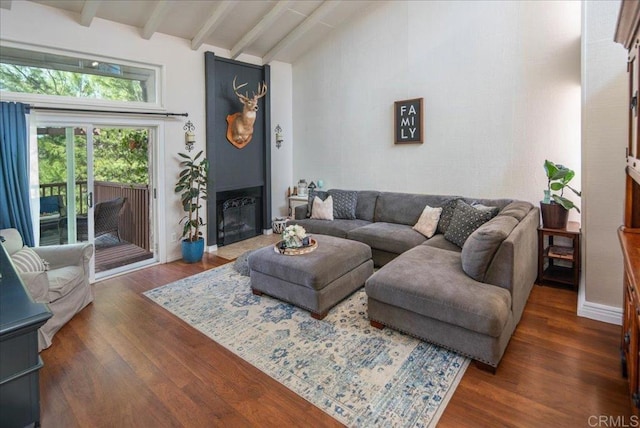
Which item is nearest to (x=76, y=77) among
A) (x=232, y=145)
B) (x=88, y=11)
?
(x=88, y=11)

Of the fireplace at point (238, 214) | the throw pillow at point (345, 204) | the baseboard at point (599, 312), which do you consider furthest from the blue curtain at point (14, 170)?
the baseboard at point (599, 312)

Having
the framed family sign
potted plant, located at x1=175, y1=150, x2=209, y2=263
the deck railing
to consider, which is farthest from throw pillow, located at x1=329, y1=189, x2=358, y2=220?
the deck railing

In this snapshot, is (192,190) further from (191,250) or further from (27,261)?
(27,261)

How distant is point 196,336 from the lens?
116 inches

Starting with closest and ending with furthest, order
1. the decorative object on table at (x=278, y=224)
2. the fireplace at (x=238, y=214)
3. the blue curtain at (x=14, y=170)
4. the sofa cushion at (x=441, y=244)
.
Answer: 1. the blue curtain at (x=14, y=170)
2. the sofa cushion at (x=441, y=244)
3. the fireplace at (x=238, y=214)
4. the decorative object on table at (x=278, y=224)

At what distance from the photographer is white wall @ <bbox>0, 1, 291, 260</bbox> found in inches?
141

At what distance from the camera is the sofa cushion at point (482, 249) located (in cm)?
261

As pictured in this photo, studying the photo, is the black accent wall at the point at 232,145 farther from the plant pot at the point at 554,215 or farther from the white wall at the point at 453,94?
the plant pot at the point at 554,215

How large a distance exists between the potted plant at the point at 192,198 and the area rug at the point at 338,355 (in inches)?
47.6

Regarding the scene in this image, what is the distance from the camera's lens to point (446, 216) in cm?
441

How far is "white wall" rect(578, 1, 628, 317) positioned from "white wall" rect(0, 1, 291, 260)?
4.59 metres

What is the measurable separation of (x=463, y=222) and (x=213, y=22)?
3.89 meters

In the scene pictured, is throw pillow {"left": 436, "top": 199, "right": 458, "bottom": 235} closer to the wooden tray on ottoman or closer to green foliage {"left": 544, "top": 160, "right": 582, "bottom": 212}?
green foliage {"left": 544, "top": 160, "right": 582, "bottom": 212}

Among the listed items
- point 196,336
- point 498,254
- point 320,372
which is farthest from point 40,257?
point 498,254
